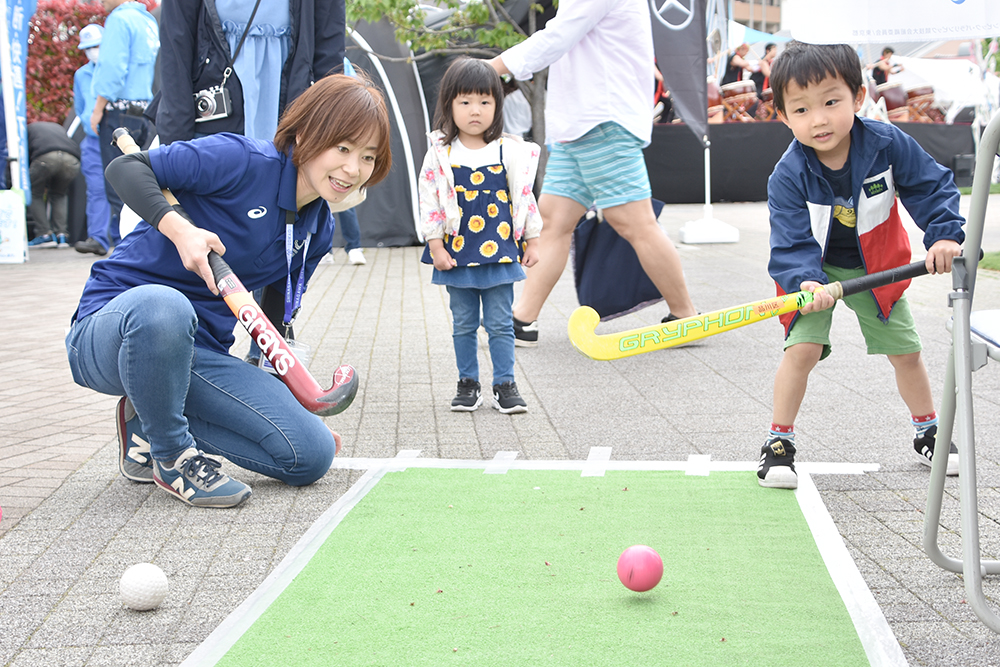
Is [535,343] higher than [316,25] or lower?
lower

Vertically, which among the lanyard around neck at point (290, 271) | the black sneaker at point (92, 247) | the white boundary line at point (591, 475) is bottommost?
the black sneaker at point (92, 247)

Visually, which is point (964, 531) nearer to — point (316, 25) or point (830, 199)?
point (830, 199)

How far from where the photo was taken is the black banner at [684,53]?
7.79 meters

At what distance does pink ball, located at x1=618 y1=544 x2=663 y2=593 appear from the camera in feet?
7.52

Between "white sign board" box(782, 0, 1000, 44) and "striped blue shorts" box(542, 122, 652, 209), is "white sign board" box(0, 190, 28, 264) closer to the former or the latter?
"striped blue shorts" box(542, 122, 652, 209)

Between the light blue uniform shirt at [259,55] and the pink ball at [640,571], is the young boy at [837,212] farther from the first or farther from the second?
the light blue uniform shirt at [259,55]

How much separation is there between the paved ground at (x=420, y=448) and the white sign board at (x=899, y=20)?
129 centimetres

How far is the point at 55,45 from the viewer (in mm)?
13805

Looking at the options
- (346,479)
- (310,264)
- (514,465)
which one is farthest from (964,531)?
(310,264)

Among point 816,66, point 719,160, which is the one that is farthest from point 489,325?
point 719,160

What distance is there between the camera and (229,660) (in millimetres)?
2012

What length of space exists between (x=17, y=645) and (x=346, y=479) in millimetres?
1290

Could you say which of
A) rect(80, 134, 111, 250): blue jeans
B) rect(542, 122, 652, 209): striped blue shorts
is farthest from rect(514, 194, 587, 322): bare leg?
rect(80, 134, 111, 250): blue jeans

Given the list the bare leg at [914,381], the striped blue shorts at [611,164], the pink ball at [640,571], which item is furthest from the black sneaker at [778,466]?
the striped blue shorts at [611,164]
